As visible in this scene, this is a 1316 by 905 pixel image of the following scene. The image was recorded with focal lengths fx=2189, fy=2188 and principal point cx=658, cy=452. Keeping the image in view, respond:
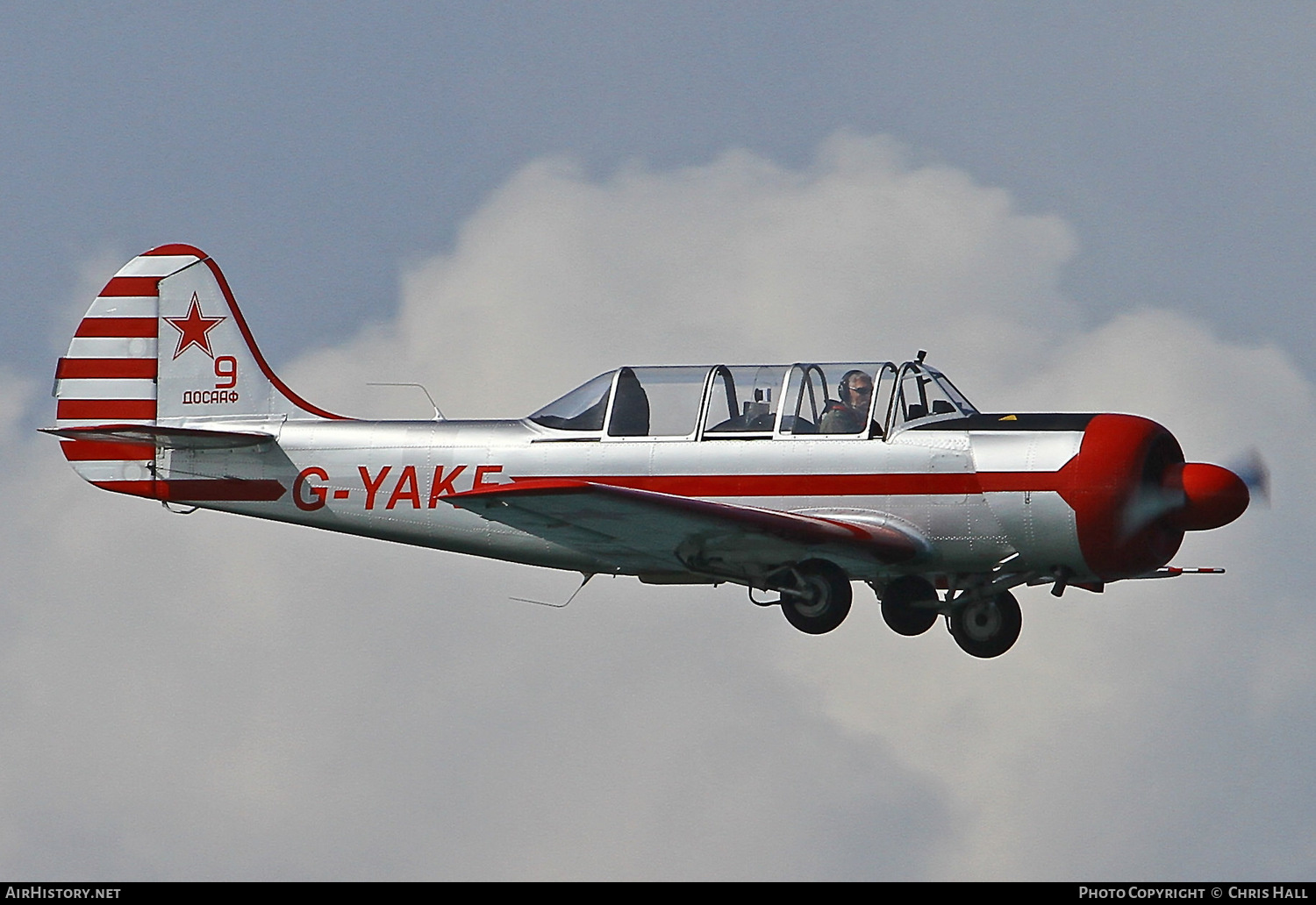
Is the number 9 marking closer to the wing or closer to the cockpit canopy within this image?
the cockpit canopy

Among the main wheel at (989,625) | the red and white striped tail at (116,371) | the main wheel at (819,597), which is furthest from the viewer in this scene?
the red and white striped tail at (116,371)

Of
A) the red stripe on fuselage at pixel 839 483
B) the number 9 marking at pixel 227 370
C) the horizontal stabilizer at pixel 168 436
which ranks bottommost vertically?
the red stripe on fuselage at pixel 839 483

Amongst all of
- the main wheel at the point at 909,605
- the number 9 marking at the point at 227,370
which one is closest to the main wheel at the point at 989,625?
the main wheel at the point at 909,605

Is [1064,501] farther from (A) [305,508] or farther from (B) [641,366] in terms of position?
(A) [305,508]

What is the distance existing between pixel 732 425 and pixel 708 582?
1423 mm

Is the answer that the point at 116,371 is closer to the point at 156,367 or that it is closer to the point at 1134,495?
the point at 156,367

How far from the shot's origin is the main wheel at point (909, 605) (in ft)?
60.3

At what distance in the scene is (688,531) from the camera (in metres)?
17.5

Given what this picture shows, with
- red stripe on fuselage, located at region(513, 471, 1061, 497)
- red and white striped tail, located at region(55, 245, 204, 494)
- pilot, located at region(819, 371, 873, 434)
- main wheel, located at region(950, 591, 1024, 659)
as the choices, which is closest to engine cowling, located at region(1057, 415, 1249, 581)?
red stripe on fuselage, located at region(513, 471, 1061, 497)

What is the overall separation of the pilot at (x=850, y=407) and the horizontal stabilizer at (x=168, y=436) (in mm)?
5387

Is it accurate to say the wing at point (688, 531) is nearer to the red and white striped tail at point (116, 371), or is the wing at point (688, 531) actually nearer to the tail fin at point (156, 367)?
the tail fin at point (156, 367)

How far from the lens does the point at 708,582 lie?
19062mm

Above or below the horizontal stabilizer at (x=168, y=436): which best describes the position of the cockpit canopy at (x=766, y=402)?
above
